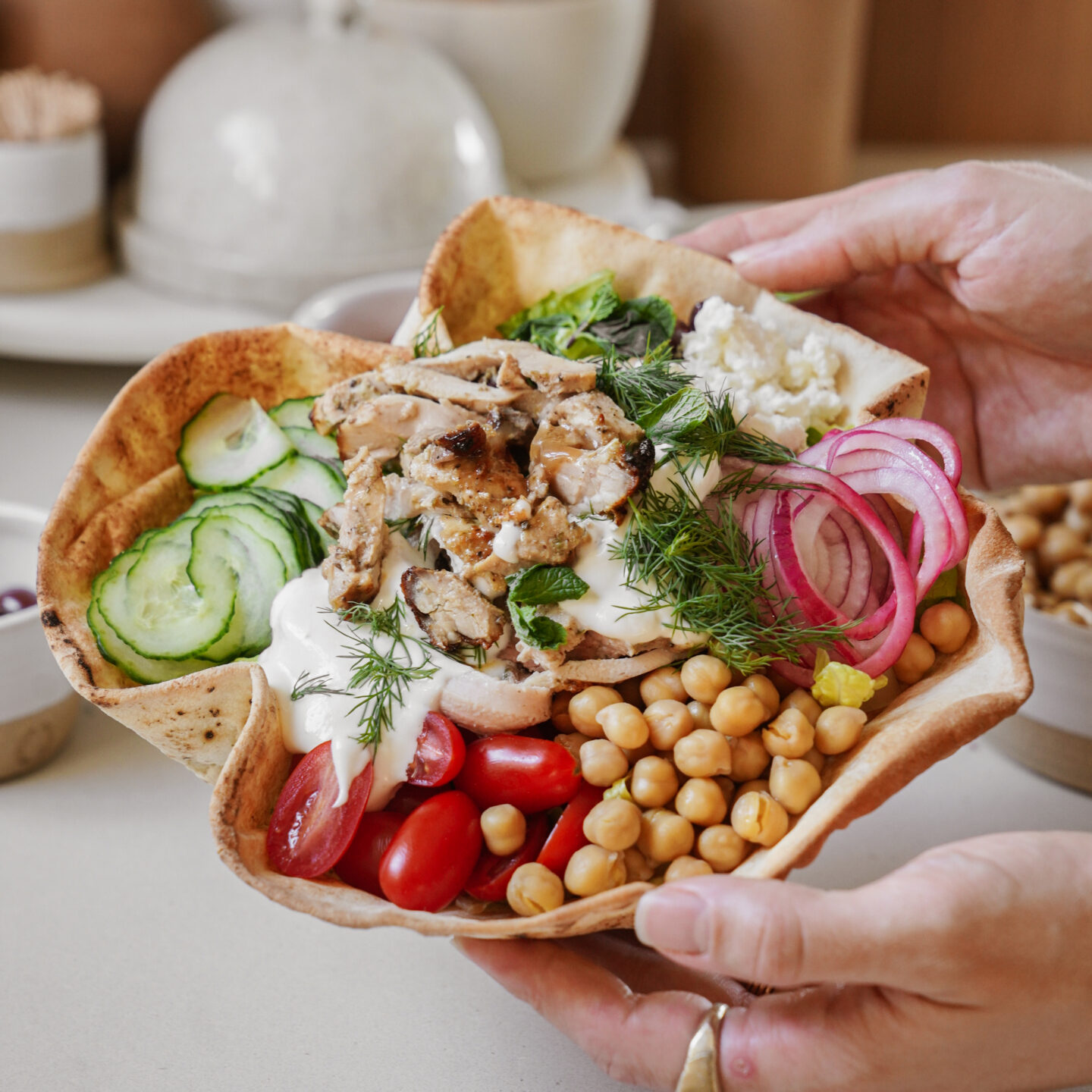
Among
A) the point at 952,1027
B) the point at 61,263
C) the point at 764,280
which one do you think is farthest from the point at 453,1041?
the point at 61,263

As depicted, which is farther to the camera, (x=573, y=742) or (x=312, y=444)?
(x=312, y=444)

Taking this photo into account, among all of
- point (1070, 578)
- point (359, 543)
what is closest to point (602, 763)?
point (359, 543)

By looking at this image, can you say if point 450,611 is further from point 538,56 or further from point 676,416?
point 538,56

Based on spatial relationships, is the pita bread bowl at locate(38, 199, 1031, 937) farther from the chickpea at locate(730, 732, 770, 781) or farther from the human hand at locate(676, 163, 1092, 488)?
the human hand at locate(676, 163, 1092, 488)

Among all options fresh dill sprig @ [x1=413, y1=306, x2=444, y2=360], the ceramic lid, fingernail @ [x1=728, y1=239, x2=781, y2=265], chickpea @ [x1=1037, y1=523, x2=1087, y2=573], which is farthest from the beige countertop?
the ceramic lid

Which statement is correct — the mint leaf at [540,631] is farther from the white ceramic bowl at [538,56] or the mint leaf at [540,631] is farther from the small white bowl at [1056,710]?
the white ceramic bowl at [538,56]

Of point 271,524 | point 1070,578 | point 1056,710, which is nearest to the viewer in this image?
point 271,524
